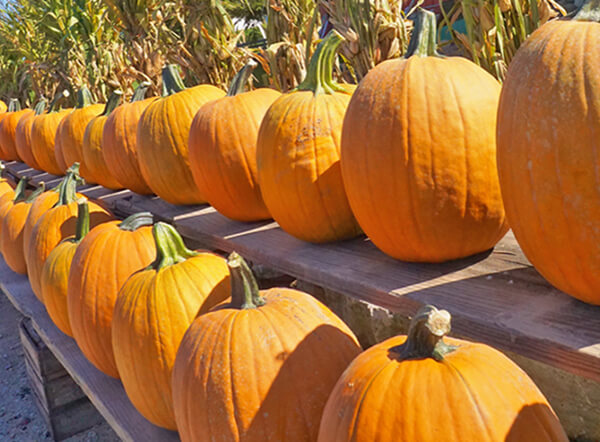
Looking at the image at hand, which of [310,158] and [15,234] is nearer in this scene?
[310,158]

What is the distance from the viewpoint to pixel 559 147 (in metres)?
0.92

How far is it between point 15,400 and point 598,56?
3180 millimetres

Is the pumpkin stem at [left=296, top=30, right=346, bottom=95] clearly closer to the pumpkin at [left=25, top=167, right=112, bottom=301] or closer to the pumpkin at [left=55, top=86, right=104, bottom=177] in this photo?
the pumpkin at [left=25, top=167, right=112, bottom=301]

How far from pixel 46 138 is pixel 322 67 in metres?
2.97

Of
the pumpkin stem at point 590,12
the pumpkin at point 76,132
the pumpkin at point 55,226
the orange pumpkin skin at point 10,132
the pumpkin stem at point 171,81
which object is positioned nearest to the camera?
the pumpkin stem at point 590,12

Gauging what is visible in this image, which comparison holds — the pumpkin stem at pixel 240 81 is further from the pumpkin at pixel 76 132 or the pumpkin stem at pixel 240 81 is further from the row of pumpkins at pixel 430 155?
the pumpkin at pixel 76 132

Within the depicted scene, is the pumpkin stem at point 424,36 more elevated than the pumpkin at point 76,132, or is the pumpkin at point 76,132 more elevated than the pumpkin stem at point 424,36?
the pumpkin stem at point 424,36

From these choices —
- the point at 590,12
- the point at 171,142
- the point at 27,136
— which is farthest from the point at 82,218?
the point at 27,136

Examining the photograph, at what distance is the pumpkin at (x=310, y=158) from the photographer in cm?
150

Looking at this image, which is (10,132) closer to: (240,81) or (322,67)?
(240,81)

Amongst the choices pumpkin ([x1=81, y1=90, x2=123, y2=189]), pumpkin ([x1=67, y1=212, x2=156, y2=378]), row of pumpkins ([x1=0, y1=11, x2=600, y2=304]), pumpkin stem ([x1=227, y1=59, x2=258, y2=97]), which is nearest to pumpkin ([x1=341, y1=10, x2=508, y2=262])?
row of pumpkins ([x1=0, y1=11, x2=600, y2=304])

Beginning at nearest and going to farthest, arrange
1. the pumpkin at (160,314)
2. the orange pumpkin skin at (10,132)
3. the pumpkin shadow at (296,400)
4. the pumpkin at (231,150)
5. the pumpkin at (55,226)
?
the pumpkin shadow at (296,400), the pumpkin at (160,314), the pumpkin at (231,150), the pumpkin at (55,226), the orange pumpkin skin at (10,132)

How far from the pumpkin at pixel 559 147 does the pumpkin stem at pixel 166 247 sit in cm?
92

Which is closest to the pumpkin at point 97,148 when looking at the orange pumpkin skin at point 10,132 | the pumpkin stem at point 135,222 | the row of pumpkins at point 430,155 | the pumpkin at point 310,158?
the pumpkin stem at point 135,222
